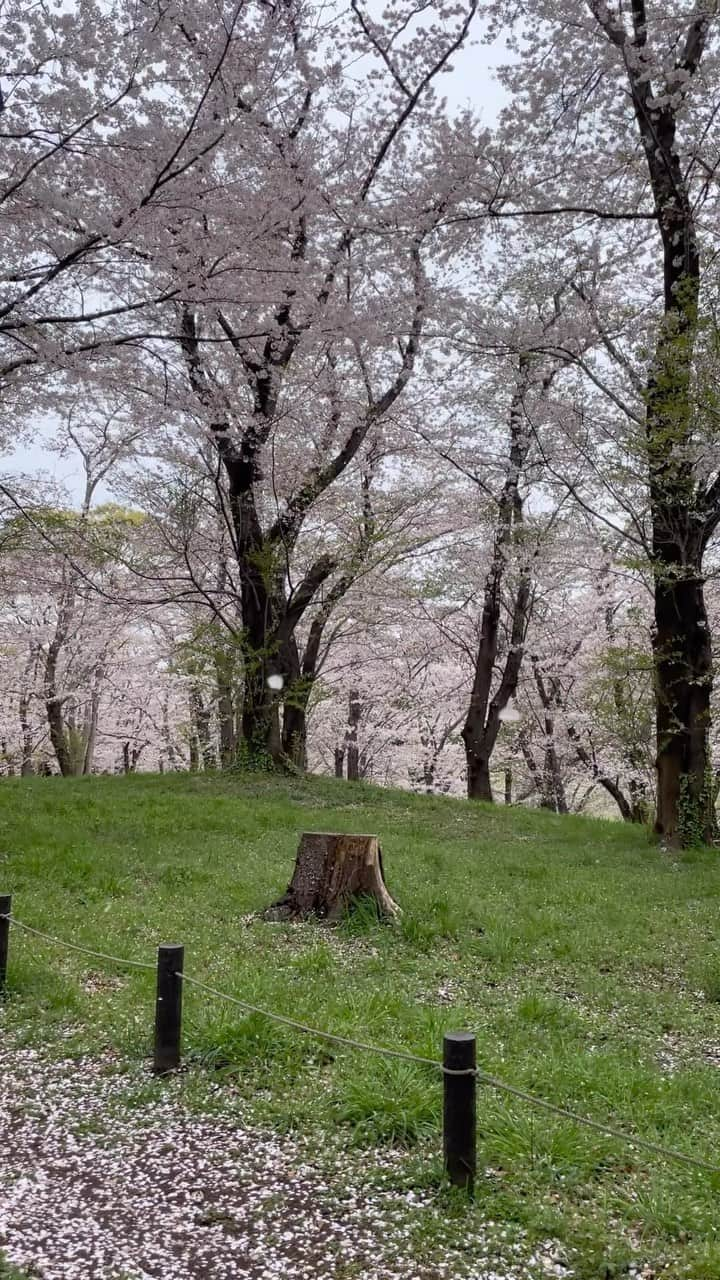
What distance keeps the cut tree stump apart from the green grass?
28 centimetres

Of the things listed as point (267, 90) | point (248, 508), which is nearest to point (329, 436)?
point (248, 508)

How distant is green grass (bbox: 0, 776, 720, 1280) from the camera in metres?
3.41

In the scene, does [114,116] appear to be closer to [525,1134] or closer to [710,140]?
[710,140]

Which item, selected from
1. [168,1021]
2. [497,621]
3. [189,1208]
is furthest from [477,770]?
[189,1208]

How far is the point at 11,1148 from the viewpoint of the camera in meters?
3.78

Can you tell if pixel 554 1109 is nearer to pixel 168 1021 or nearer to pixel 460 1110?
pixel 460 1110

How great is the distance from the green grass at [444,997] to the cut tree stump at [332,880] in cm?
28

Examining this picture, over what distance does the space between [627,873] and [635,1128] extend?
7.13 metres

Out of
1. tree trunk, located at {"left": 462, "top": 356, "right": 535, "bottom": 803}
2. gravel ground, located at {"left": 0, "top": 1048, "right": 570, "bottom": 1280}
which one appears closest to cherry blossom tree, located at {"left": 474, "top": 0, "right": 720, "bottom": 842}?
tree trunk, located at {"left": 462, "top": 356, "right": 535, "bottom": 803}

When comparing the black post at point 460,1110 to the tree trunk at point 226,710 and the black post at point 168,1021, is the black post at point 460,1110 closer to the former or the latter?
the black post at point 168,1021

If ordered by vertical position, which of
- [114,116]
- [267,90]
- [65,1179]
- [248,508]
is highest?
[267,90]

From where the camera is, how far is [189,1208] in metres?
3.31

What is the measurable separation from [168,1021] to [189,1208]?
1237 mm

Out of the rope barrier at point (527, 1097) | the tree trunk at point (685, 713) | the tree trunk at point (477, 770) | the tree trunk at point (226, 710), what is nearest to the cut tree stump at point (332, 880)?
the rope barrier at point (527, 1097)
